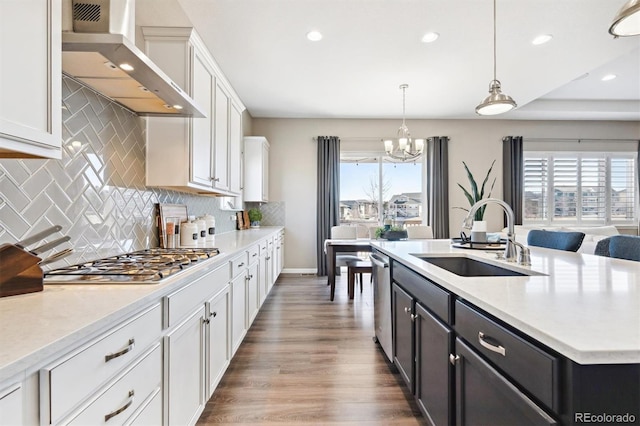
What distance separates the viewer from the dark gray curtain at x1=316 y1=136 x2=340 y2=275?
573 cm

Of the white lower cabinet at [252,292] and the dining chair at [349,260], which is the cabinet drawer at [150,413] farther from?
the dining chair at [349,260]

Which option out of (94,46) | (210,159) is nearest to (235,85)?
(210,159)

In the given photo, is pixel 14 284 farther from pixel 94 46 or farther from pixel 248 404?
pixel 248 404

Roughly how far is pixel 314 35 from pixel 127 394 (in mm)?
3131

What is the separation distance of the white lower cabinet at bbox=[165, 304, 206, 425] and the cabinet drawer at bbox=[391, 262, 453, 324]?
1.14 m

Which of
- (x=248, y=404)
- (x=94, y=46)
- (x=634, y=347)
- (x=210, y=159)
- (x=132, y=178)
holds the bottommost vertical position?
(x=248, y=404)

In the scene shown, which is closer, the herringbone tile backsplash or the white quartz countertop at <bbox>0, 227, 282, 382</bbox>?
the white quartz countertop at <bbox>0, 227, 282, 382</bbox>

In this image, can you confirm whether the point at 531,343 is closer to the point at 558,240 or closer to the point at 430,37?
the point at 558,240

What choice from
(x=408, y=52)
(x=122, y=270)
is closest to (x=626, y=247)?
(x=408, y=52)

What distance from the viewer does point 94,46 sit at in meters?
1.30

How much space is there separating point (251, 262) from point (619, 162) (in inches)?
286

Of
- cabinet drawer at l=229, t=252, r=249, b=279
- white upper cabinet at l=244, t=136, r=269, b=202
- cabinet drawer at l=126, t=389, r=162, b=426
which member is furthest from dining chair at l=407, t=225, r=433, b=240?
cabinet drawer at l=126, t=389, r=162, b=426

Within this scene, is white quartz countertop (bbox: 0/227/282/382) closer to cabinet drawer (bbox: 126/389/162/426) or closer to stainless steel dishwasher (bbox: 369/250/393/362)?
cabinet drawer (bbox: 126/389/162/426)

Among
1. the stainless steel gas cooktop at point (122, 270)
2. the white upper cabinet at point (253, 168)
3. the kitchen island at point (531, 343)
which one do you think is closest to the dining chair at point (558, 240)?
the kitchen island at point (531, 343)
